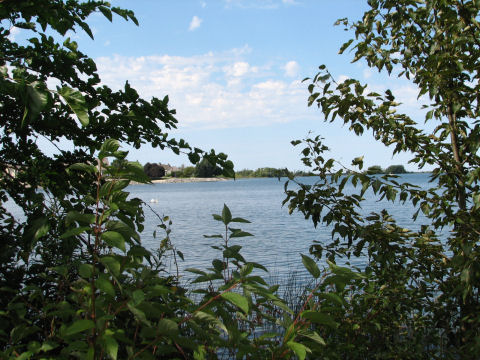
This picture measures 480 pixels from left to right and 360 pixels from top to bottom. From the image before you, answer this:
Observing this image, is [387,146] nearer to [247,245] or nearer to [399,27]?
[399,27]

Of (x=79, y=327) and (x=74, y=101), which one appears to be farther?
(x=74, y=101)

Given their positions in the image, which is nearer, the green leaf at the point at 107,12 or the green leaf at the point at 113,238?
the green leaf at the point at 113,238

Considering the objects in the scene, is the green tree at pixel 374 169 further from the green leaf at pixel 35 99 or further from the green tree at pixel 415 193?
the green leaf at pixel 35 99

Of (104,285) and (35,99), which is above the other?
(35,99)

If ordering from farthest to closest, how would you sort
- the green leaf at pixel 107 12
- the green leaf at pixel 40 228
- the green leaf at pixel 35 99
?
the green leaf at pixel 107 12, the green leaf at pixel 40 228, the green leaf at pixel 35 99

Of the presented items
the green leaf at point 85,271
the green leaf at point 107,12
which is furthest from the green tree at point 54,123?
the green leaf at point 85,271

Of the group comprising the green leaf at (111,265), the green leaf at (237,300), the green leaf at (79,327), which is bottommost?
the green leaf at (79,327)

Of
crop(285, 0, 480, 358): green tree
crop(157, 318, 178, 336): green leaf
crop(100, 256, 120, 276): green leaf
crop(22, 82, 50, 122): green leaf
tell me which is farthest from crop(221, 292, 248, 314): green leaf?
crop(285, 0, 480, 358): green tree

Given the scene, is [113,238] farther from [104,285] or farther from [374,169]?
[374,169]

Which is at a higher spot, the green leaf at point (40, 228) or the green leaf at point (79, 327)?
the green leaf at point (40, 228)

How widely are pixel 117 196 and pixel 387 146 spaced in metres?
3.06

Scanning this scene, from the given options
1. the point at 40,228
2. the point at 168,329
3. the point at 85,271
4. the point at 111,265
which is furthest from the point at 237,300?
the point at 40,228

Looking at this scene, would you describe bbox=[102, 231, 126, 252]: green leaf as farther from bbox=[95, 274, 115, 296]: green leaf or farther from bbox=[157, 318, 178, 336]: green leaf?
bbox=[157, 318, 178, 336]: green leaf

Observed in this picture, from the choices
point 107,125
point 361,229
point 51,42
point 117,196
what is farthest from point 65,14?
point 361,229
